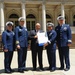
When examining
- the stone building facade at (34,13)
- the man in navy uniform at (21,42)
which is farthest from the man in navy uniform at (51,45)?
the stone building facade at (34,13)

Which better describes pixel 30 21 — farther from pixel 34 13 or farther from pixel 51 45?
pixel 51 45

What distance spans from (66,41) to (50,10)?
104ft

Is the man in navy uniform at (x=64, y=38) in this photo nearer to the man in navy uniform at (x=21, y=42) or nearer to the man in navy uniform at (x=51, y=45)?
the man in navy uniform at (x=51, y=45)

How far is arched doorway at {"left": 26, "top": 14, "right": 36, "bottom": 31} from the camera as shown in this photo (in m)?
40.6

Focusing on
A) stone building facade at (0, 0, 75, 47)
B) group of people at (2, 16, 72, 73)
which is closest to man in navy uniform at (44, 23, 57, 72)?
group of people at (2, 16, 72, 73)

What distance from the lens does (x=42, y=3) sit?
35594mm

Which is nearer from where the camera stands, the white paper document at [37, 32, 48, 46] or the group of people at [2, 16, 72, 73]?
the group of people at [2, 16, 72, 73]

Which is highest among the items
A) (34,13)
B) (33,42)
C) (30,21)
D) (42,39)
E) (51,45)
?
(34,13)

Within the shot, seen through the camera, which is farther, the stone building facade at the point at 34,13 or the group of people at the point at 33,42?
the stone building facade at the point at 34,13

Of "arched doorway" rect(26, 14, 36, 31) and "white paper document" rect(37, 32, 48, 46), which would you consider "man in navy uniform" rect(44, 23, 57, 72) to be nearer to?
"white paper document" rect(37, 32, 48, 46)

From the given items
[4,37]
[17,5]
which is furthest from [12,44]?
[17,5]

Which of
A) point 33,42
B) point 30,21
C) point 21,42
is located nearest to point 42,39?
point 33,42

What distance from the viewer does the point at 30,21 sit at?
4094 cm

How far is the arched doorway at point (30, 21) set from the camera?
4059cm
